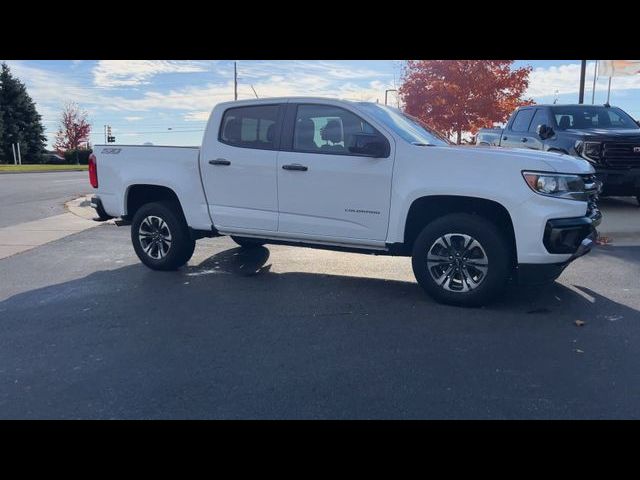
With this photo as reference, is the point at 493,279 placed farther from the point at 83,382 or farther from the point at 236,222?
the point at 83,382

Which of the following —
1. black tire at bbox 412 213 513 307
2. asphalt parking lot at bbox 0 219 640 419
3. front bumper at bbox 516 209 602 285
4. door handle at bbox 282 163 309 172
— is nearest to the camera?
asphalt parking lot at bbox 0 219 640 419

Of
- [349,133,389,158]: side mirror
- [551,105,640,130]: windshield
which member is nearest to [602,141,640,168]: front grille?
[551,105,640,130]: windshield

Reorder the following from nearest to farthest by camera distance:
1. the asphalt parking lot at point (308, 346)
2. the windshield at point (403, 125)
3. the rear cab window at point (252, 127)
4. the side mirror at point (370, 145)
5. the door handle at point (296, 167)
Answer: the asphalt parking lot at point (308, 346) → the side mirror at point (370, 145) → the windshield at point (403, 125) → the door handle at point (296, 167) → the rear cab window at point (252, 127)

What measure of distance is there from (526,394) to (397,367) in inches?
35.0

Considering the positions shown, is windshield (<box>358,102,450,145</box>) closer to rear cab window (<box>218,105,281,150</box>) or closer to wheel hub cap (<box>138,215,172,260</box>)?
rear cab window (<box>218,105,281,150</box>)

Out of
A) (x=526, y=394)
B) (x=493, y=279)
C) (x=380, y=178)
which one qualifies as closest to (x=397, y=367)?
(x=526, y=394)

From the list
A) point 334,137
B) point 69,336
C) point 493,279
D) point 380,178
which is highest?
point 334,137

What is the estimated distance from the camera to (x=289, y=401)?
3430mm

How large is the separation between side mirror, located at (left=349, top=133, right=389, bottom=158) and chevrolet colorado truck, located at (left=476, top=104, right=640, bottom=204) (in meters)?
5.18

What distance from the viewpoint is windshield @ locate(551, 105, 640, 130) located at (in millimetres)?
10570

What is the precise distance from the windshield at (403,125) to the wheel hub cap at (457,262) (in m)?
1.08

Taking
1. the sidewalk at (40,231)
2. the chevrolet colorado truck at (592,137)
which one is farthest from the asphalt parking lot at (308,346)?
the chevrolet colorado truck at (592,137)

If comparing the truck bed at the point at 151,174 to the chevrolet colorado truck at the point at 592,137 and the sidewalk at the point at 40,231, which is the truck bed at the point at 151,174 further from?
A: the chevrolet colorado truck at the point at 592,137

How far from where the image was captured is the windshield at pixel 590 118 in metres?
10.6
